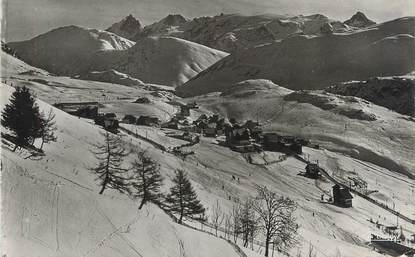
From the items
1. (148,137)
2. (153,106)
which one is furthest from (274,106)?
(148,137)

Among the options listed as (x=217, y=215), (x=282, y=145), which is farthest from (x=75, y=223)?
(x=282, y=145)

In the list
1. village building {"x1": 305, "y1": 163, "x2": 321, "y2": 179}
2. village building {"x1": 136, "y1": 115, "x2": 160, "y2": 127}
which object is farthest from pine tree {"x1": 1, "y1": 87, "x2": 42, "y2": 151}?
village building {"x1": 136, "y1": 115, "x2": 160, "y2": 127}

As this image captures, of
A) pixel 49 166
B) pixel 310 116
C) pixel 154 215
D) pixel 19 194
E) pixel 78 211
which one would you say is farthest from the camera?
pixel 310 116

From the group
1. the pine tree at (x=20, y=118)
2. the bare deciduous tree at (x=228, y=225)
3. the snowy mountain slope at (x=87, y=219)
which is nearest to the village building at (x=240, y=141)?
the snowy mountain slope at (x=87, y=219)

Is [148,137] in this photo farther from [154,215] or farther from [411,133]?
[411,133]

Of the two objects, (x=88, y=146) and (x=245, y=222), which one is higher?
(x=88, y=146)

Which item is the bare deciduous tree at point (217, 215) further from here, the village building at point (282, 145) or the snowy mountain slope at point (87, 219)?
the village building at point (282, 145)
